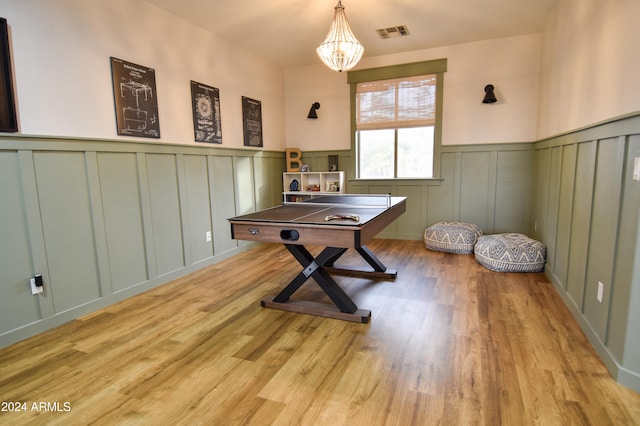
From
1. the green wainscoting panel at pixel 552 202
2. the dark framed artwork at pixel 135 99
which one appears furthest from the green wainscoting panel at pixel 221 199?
the green wainscoting panel at pixel 552 202

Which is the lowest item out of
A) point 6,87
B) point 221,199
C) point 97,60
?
point 221,199

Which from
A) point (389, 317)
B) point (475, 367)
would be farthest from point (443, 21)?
point (475, 367)

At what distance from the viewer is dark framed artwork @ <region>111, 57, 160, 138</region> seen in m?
2.98

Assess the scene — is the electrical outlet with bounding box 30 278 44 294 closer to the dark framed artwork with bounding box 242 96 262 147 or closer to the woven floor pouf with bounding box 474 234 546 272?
the dark framed artwork with bounding box 242 96 262 147

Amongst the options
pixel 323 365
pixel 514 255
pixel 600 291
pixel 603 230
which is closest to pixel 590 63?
pixel 603 230

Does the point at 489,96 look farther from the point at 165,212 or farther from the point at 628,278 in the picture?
the point at 165,212

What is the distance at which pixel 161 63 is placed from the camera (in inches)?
134

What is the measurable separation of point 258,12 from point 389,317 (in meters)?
3.30

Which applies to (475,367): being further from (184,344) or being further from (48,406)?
(48,406)

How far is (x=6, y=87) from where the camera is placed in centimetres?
224

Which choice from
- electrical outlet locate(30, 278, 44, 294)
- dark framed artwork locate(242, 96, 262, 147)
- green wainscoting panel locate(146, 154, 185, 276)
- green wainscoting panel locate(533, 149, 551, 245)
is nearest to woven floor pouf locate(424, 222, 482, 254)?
green wainscoting panel locate(533, 149, 551, 245)

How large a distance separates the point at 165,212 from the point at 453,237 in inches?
137

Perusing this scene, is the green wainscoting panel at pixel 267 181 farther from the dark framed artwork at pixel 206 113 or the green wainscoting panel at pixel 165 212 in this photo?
the green wainscoting panel at pixel 165 212

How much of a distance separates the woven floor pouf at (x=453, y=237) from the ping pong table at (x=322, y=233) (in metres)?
1.42
